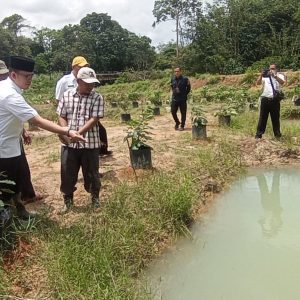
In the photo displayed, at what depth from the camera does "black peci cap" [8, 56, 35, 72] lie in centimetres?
314

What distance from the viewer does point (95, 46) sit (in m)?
42.8

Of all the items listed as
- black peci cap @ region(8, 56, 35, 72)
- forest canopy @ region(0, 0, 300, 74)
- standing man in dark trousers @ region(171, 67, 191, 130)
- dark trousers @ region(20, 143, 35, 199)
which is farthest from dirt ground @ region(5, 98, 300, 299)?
forest canopy @ region(0, 0, 300, 74)

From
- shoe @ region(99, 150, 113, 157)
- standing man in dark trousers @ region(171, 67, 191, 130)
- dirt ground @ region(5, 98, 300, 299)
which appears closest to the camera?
dirt ground @ region(5, 98, 300, 299)

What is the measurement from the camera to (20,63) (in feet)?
10.4

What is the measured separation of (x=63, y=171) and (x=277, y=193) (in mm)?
2722

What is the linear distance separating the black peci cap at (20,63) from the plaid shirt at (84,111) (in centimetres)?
74

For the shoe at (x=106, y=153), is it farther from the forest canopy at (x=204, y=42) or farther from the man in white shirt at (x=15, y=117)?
the forest canopy at (x=204, y=42)

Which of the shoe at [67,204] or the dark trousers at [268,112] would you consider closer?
the shoe at [67,204]

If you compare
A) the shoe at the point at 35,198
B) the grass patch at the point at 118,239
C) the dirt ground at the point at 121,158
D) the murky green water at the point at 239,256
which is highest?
the dirt ground at the point at 121,158

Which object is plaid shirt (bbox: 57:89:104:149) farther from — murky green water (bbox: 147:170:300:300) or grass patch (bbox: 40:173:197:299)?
murky green water (bbox: 147:170:300:300)

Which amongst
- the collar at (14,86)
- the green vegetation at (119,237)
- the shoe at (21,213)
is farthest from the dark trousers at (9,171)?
the collar at (14,86)

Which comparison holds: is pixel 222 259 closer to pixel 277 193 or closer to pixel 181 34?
pixel 277 193

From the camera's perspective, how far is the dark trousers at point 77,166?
12.9 feet

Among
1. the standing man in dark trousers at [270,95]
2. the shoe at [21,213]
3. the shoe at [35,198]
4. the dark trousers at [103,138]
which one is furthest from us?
the standing man in dark trousers at [270,95]
